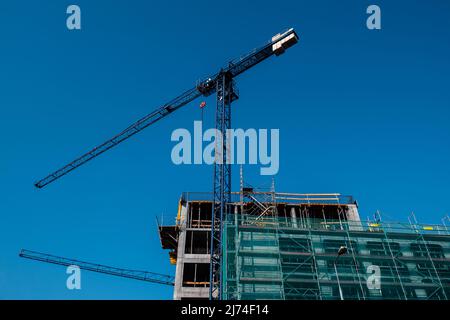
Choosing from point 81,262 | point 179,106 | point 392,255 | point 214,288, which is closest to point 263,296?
point 392,255

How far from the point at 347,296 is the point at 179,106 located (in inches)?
1391

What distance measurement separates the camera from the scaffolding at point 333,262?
76.7 ft

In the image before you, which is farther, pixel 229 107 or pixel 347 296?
pixel 229 107

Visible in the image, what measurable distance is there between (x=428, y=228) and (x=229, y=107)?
79.5 feet

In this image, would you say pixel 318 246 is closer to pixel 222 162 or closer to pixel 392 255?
pixel 392 255

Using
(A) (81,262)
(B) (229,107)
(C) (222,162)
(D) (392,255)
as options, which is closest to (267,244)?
(D) (392,255)

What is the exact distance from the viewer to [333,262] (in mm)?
24859

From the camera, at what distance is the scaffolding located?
23391 mm

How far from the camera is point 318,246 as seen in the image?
25594 mm

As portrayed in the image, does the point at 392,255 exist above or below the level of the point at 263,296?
above

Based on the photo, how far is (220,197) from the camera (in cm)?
3797
